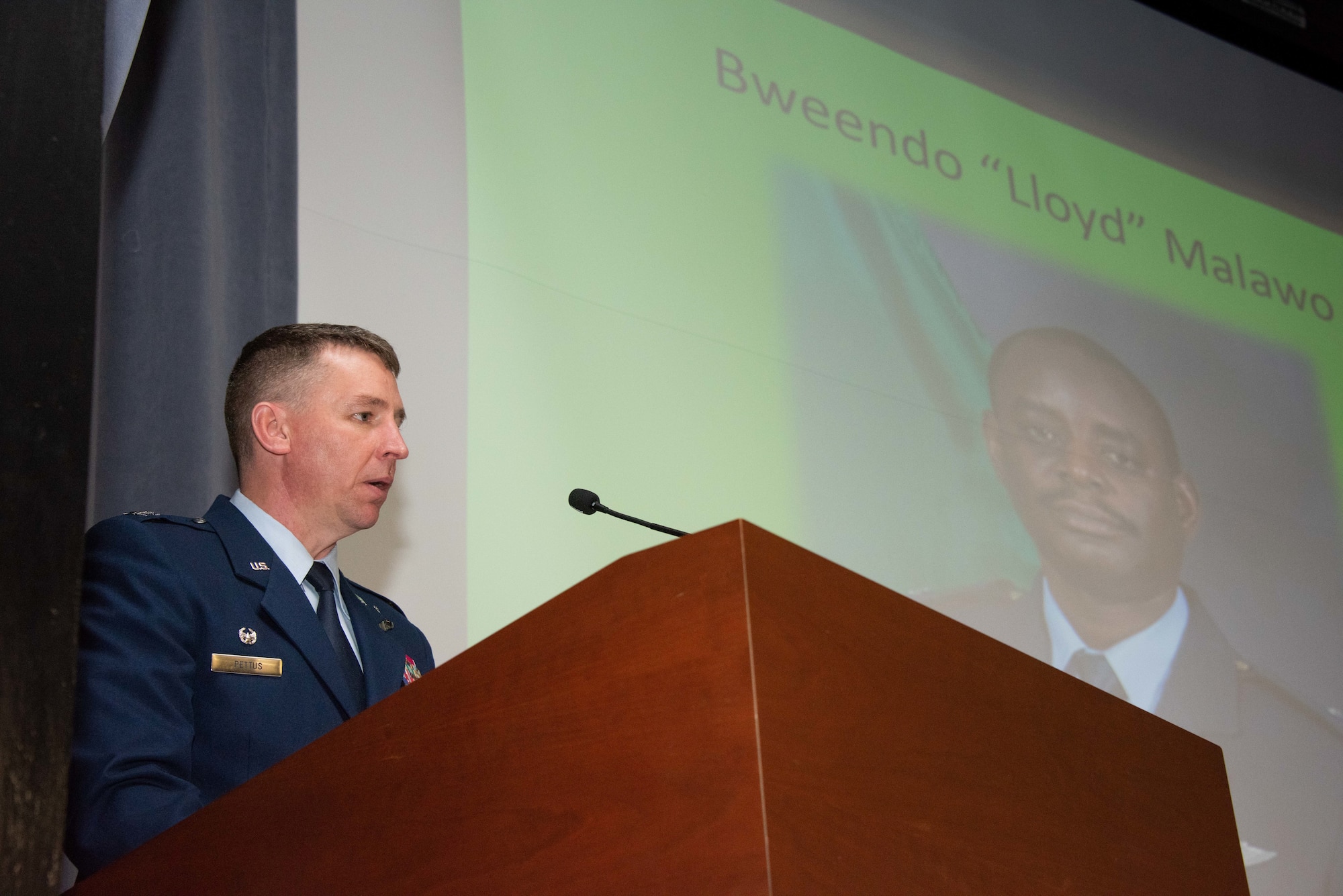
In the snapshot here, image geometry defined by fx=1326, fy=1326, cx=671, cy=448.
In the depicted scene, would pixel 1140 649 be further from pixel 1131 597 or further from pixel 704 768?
pixel 704 768

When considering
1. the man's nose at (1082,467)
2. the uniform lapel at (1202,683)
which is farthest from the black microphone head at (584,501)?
the uniform lapel at (1202,683)

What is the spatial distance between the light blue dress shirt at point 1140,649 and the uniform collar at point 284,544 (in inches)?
64.4

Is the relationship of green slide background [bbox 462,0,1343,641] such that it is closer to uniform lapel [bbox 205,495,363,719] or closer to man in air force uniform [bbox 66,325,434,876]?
man in air force uniform [bbox 66,325,434,876]

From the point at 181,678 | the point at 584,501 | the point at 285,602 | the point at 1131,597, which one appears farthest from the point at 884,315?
the point at 181,678

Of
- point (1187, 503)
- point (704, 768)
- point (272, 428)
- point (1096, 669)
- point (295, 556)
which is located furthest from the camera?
point (1187, 503)

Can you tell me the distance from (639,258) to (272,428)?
2.87ft

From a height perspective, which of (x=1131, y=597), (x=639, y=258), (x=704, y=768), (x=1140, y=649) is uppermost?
(x=639, y=258)

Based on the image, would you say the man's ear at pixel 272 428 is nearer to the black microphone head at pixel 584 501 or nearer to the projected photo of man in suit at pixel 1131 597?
the black microphone head at pixel 584 501

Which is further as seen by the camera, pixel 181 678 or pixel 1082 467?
pixel 1082 467

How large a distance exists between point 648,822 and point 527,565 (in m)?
1.43

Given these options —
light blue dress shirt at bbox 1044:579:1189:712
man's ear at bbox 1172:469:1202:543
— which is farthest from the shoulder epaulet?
man's ear at bbox 1172:469:1202:543

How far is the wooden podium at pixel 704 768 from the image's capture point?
0.81 m

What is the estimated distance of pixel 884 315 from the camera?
287 centimetres

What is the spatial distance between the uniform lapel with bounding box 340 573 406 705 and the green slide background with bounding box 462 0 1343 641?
1.10ft
